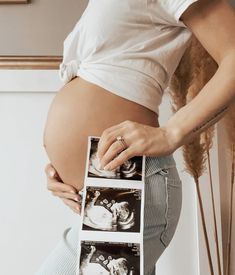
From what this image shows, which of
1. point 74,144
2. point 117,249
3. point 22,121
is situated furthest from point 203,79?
point 117,249

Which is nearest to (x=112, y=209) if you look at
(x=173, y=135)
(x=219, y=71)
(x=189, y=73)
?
(x=173, y=135)

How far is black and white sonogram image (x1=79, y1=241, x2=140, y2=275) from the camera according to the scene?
680 millimetres

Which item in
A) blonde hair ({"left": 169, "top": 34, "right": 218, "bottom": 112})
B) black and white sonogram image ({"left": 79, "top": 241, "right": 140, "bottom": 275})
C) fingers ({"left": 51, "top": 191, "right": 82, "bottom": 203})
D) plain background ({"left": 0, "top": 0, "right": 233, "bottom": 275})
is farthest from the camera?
plain background ({"left": 0, "top": 0, "right": 233, "bottom": 275})

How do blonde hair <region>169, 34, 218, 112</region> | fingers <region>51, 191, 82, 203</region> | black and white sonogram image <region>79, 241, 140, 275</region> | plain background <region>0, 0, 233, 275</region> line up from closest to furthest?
black and white sonogram image <region>79, 241, 140, 275</region>, fingers <region>51, 191, 82, 203</region>, blonde hair <region>169, 34, 218, 112</region>, plain background <region>0, 0, 233, 275</region>

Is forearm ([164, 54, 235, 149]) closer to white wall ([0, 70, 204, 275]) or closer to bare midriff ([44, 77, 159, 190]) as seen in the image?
bare midriff ([44, 77, 159, 190])

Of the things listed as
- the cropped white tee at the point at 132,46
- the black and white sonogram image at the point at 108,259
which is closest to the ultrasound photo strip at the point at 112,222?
the black and white sonogram image at the point at 108,259

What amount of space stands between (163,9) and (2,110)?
2.95 ft

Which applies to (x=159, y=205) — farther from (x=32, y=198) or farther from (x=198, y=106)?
(x=32, y=198)

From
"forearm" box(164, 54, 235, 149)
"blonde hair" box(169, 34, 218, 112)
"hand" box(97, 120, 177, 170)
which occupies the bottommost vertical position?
"hand" box(97, 120, 177, 170)

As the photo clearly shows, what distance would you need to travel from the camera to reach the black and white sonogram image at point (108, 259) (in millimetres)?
680

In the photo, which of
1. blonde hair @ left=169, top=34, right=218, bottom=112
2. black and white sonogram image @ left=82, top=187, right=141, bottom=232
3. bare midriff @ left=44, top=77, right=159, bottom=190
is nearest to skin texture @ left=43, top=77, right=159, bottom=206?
bare midriff @ left=44, top=77, right=159, bottom=190

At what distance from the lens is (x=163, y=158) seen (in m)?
0.75

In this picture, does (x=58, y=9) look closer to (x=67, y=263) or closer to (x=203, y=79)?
(x=203, y=79)

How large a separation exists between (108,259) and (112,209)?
0.24 ft
